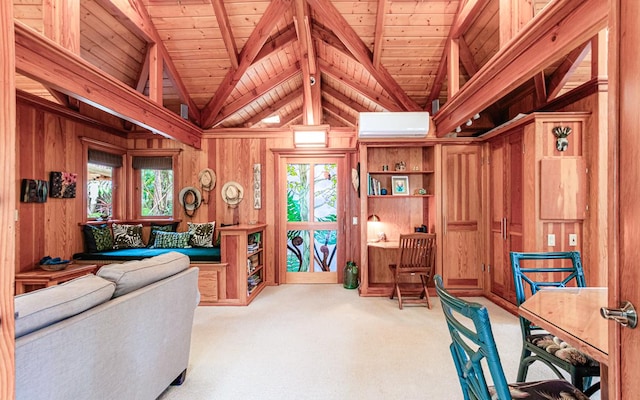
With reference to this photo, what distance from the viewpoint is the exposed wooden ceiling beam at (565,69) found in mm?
3092

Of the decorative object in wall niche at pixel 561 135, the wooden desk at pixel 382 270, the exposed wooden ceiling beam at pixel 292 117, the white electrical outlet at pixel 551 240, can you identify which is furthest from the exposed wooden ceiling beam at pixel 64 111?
the white electrical outlet at pixel 551 240

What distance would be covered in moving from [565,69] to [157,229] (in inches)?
235

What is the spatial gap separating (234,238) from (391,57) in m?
3.27

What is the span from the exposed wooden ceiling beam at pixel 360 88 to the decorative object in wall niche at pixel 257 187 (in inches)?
78.5

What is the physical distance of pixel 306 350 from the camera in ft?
8.40

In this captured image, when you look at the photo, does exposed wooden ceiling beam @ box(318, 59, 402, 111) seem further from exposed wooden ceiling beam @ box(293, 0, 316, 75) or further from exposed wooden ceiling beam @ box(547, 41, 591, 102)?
exposed wooden ceiling beam @ box(547, 41, 591, 102)

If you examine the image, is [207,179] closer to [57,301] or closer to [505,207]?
[57,301]

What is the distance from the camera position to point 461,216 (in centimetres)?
414

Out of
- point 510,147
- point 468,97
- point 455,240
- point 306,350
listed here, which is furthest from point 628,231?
point 455,240

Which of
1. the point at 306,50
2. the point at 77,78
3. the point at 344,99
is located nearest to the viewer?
the point at 77,78

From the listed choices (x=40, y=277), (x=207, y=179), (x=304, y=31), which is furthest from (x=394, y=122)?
(x=40, y=277)

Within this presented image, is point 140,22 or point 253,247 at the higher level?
point 140,22

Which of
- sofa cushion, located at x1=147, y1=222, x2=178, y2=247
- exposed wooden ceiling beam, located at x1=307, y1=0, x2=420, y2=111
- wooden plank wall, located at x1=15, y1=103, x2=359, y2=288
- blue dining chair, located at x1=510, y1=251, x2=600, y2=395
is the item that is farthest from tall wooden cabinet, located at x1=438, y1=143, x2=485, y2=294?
sofa cushion, located at x1=147, y1=222, x2=178, y2=247

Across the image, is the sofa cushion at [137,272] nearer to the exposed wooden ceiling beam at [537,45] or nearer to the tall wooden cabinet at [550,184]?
the exposed wooden ceiling beam at [537,45]
